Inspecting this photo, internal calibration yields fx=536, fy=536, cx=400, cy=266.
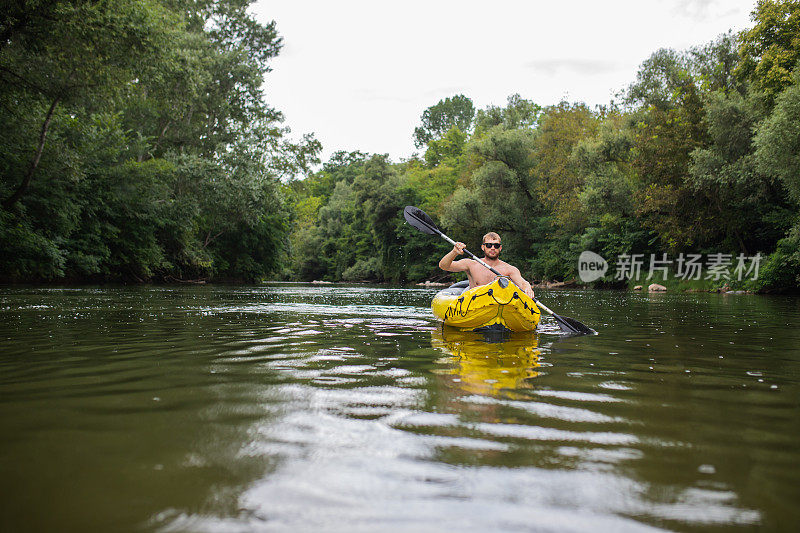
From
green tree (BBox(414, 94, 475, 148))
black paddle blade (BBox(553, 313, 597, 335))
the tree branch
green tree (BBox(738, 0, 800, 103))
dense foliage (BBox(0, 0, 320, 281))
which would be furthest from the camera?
green tree (BBox(414, 94, 475, 148))

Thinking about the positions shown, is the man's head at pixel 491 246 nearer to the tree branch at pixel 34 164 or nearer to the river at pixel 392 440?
the river at pixel 392 440

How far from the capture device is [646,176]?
24094 millimetres

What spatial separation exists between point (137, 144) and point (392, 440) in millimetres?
23701

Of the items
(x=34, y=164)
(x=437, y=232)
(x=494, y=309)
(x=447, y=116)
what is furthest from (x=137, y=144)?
(x=447, y=116)

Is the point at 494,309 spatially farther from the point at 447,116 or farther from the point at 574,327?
the point at 447,116

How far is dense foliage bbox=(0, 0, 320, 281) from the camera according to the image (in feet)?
42.9

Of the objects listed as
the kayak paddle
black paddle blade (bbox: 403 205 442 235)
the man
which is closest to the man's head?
the man

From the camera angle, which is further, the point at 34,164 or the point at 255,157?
the point at 255,157

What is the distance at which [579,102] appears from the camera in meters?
35.2

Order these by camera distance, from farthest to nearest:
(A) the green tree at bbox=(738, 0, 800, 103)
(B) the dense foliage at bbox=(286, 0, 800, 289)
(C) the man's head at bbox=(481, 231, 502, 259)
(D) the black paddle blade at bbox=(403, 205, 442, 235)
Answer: (B) the dense foliage at bbox=(286, 0, 800, 289) → (A) the green tree at bbox=(738, 0, 800, 103) → (D) the black paddle blade at bbox=(403, 205, 442, 235) → (C) the man's head at bbox=(481, 231, 502, 259)

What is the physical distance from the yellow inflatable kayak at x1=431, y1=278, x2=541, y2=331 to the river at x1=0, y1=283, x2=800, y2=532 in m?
1.52

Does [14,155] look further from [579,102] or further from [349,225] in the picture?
[349,225]

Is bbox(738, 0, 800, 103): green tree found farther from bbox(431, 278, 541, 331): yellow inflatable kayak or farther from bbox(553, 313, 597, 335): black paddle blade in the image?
bbox(431, 278, 541, 331): yellow inflatable kayak

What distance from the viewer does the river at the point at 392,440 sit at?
1.58 m
